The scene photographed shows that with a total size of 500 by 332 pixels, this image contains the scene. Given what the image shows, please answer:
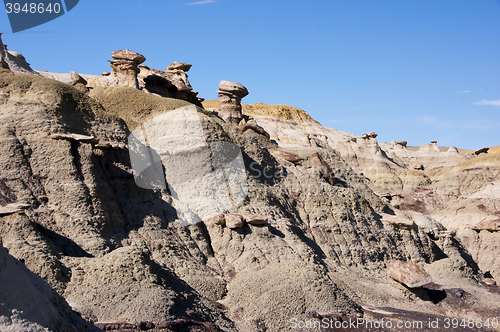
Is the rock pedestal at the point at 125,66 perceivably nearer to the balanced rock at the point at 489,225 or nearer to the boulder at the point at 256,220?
the boulder at the point at 256,220

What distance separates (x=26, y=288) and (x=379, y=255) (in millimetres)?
15353

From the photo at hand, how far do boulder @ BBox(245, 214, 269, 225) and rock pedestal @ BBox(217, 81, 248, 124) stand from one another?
12571mm

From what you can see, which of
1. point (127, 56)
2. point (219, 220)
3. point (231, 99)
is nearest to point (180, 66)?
point (231, 99)

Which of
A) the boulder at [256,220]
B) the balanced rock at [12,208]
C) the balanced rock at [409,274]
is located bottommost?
the balanced rock at [409,274]

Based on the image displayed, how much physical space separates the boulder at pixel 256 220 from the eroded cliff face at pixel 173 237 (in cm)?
6

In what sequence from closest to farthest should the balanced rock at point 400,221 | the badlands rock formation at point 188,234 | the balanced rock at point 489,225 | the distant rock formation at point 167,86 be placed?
the badlands rock formation at point 188,234 < the balanced rock at point 400,221 < the distant rock formation at point 167,86 < the balanced rock at point 489,225

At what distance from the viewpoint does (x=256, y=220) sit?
1666 cm

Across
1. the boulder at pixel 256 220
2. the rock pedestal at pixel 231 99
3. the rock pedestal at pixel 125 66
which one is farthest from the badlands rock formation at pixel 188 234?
the rock pedestal at pixel 231 99

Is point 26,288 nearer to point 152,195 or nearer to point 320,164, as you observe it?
point 152,195

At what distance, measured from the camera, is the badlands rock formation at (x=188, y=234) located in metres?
11.7

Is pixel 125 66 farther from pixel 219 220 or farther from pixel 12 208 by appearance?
pixel 12 208

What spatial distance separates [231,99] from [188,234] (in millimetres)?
14222

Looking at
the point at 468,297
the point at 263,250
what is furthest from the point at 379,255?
the point at 263,250

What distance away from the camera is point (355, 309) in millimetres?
13922
